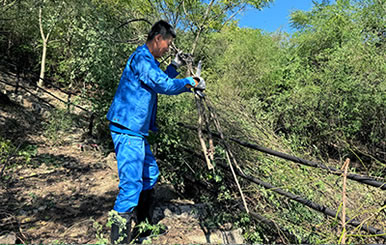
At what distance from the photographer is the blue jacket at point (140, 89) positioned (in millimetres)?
2410

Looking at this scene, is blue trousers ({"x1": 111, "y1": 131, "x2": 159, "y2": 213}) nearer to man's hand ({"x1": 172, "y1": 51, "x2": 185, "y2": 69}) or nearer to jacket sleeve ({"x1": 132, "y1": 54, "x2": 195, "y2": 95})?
jacket sleeve ({"x1": 132, "y1": 54, "x2": 195, "y2": 95})

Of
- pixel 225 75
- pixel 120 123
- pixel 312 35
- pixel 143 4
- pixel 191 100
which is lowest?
pixel 120 123

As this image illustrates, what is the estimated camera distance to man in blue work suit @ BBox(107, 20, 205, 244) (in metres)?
2.41

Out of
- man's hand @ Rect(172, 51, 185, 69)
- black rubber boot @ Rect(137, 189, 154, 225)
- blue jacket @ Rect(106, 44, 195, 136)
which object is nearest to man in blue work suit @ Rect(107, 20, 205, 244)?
blue jacket @ Rect(106, 44, 195, 136)

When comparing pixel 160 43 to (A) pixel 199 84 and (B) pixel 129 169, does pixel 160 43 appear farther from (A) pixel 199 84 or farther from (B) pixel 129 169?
(B) pixel 129 169

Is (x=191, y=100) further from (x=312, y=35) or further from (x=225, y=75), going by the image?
(x=312, y=35)

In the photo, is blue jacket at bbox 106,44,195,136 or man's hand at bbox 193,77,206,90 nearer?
blue jacket at bbox 106,44,195,136

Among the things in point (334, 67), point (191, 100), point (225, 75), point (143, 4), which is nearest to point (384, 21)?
point (334, 67)

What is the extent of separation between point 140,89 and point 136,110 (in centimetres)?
18

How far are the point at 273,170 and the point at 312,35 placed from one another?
28.6 ft

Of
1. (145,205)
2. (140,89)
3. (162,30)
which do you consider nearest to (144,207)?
(145,205)

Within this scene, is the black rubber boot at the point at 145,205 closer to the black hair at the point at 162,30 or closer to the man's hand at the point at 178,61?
the man's hand at the point at 178,61

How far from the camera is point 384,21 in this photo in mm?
9086

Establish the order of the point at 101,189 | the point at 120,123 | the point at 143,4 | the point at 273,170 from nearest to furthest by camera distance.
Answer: the point at 120,123, the point at 273,170, the point at 101,189, the point at 143,4
